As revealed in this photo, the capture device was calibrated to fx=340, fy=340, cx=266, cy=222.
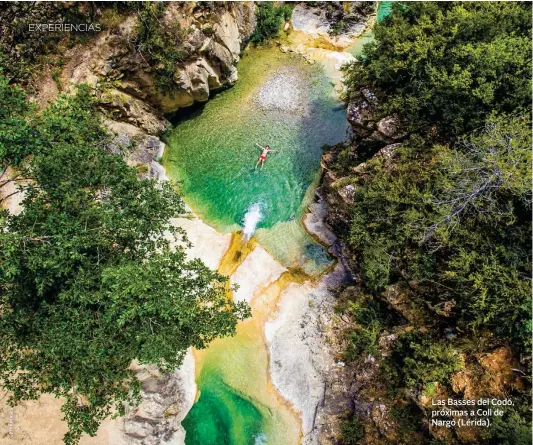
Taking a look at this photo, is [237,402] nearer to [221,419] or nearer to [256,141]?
[221,419]

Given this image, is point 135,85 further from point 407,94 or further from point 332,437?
point 332,437

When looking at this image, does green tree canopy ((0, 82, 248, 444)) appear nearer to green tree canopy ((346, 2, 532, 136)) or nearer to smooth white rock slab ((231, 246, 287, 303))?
smooth white rock slab ((231, 246, 287, 303))

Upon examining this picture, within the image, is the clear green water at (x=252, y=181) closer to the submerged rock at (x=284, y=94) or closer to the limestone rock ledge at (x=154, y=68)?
the submerged rock at (x=284, y=94)

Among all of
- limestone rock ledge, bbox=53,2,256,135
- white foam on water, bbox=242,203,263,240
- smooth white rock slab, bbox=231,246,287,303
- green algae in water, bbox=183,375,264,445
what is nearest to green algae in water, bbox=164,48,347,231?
white foam on water, bbox=242,203,263,240

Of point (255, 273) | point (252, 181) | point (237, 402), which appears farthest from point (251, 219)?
point (237, 402)

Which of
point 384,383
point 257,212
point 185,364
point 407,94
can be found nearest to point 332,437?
point 384,383

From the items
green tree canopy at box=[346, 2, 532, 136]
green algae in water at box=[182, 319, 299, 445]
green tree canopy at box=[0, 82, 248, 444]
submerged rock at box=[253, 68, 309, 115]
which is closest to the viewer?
green tree canopy at box=[0, 82, 248, 444]

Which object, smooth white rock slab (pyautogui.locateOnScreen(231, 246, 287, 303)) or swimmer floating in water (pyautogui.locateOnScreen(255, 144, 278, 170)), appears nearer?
smooth white rock slab (pyautogui.locateOnScreen(231, 246, 287, 303))
